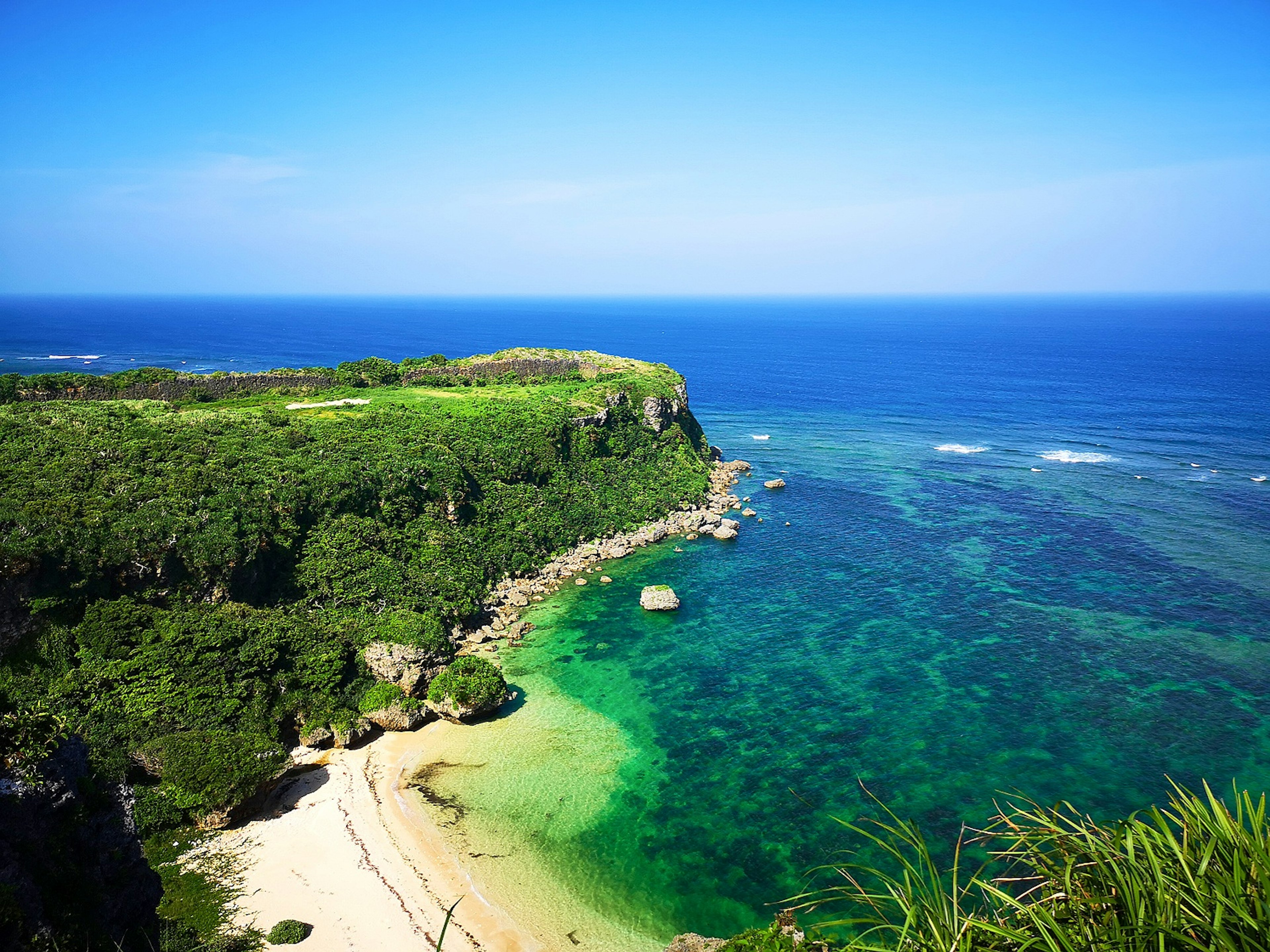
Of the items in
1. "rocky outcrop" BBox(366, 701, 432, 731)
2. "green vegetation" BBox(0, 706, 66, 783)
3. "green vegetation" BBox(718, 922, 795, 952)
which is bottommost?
"rocky outcrop" BBox(366, 701, 432, 731)

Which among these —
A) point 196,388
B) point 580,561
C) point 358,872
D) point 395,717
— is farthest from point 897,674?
point 196,388

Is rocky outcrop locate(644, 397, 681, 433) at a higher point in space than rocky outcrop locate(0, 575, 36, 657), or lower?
higher

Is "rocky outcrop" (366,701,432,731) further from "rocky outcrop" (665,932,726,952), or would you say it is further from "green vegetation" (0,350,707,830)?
"rocky outcrop" (665,932,726,952)

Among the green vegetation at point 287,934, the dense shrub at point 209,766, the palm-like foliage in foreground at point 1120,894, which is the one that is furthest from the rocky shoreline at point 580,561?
the palm-like foliage in foreground at point 1120,894

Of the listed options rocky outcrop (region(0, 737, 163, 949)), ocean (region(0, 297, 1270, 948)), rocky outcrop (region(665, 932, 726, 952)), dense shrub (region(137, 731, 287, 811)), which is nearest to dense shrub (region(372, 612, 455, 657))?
ocean (region(0, 297, 1270, 948))

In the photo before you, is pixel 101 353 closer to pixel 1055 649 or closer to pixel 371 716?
pixel 371 716

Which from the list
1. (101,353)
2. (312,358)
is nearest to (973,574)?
(312,358)
